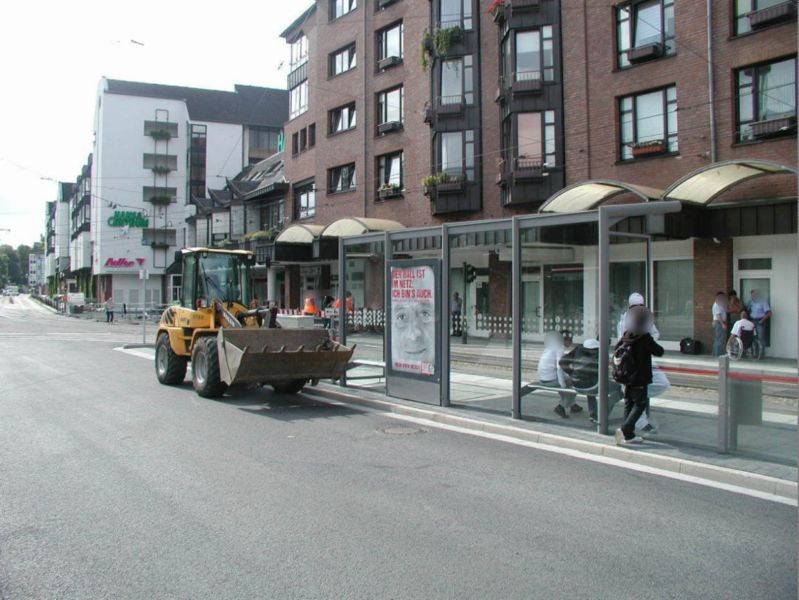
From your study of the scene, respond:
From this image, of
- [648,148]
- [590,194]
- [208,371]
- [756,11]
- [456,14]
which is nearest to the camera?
[208,371]

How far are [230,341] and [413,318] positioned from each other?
2966 mm

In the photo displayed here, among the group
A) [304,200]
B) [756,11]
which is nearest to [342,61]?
[304,200]

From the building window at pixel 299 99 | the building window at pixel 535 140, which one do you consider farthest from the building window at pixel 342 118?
the building window at pixel 535 140

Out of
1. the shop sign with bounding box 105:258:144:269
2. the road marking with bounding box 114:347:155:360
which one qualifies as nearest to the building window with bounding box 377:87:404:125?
the road marking with bounding box 114:347:155:360

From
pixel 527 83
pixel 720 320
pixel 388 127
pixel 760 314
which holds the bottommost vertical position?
pixel 720 320

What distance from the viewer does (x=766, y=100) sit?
17.5 meters

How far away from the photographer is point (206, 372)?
38.2 feet

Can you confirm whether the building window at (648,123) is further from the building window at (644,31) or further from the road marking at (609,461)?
the road marking at (609,461)

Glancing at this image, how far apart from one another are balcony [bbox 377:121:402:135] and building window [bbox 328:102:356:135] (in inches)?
95.6

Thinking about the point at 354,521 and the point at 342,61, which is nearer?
the point at 354,521

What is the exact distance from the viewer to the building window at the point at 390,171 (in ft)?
95.6

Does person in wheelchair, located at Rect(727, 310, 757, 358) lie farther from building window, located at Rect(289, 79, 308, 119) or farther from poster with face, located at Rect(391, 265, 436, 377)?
building window, located at Rect(289, 79, 308, 119)

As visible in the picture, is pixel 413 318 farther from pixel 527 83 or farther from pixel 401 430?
pixel 527 83

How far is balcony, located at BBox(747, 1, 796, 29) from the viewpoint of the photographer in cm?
1662
